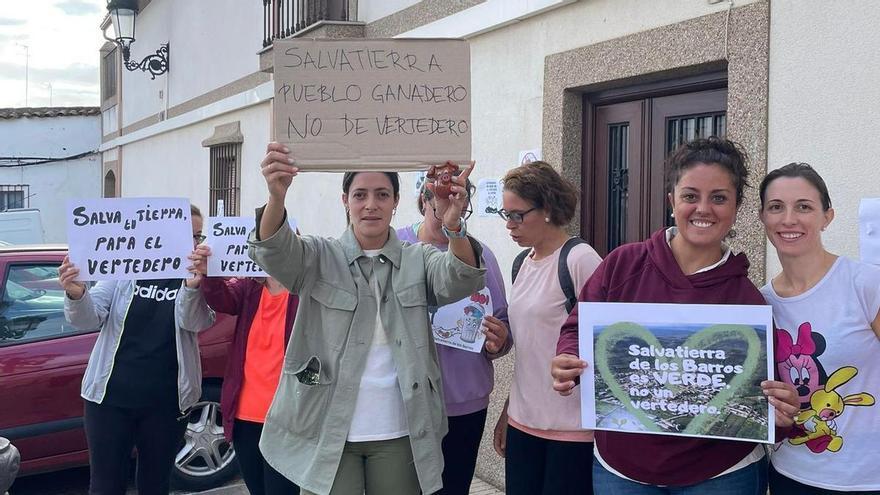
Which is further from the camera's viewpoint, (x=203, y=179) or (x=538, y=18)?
(x=203, y=179)

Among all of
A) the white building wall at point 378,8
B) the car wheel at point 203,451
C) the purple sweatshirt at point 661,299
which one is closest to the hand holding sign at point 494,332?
the purple sweatshirt at point 661,299

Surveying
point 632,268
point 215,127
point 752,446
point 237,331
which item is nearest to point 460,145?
point 632,268

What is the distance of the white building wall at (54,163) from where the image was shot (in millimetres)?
19766

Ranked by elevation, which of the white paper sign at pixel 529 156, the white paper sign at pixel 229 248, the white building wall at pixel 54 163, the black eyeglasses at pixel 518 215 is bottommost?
the white paper sign at pixel 229 248

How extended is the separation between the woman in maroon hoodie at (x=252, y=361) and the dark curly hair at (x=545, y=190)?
3.69 feet

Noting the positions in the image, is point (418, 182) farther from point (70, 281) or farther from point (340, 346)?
point (340, 346)

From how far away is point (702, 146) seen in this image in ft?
8.46

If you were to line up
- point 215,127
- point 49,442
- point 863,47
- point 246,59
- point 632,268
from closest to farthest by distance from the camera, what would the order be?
point 632,268 → point 863,47 → point 49,442 → point 246,59 → point 215,127

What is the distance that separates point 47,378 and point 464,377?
3050 millimetres

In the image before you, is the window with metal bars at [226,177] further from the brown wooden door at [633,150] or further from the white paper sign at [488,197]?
the brown wooden door at [633,150]

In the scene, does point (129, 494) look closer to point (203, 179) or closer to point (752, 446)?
point (752, 446)

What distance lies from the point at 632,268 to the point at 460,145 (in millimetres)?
694

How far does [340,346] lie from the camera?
2.74m

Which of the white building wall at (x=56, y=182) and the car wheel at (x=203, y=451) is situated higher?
the white building wall at (x=56, y=182)
